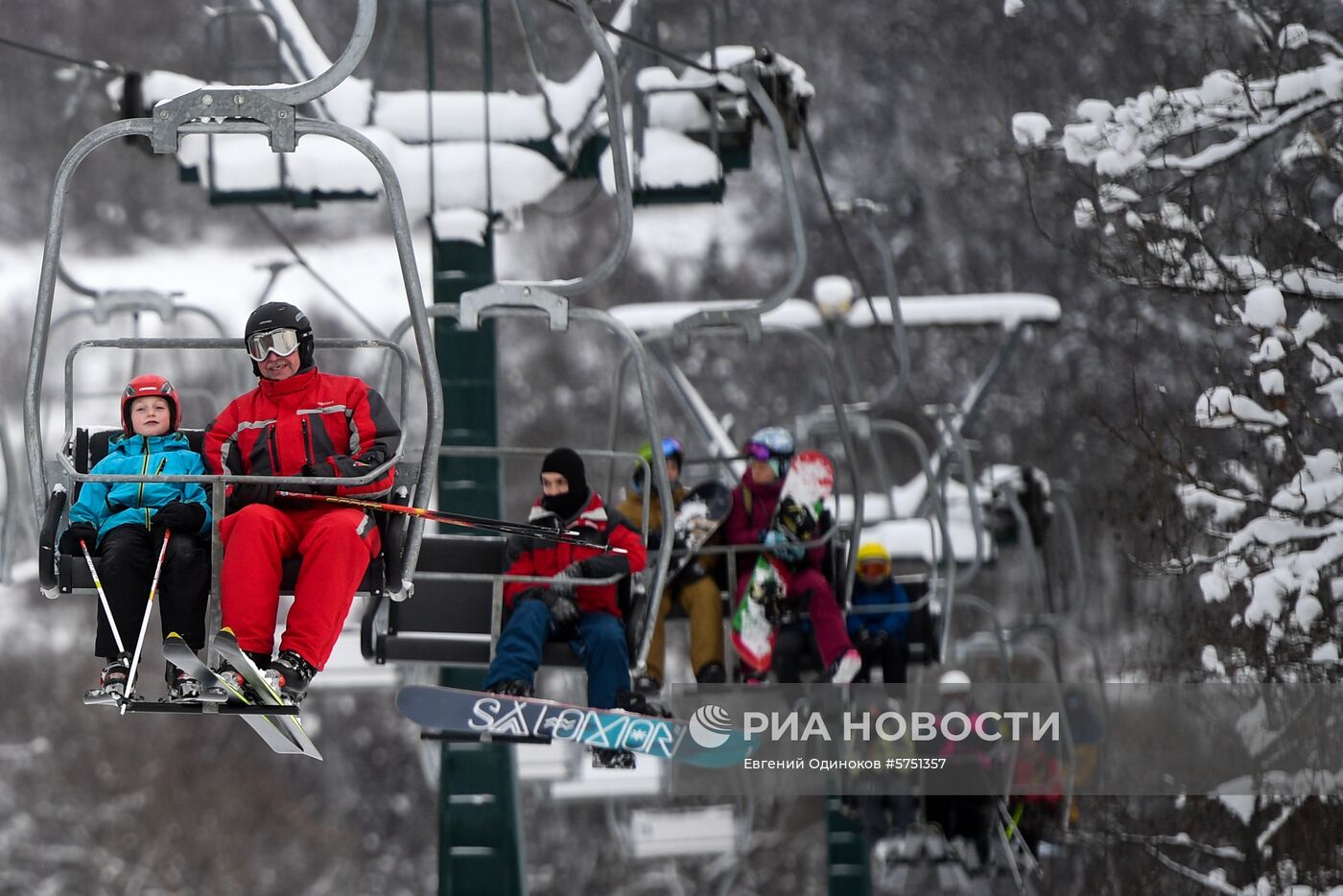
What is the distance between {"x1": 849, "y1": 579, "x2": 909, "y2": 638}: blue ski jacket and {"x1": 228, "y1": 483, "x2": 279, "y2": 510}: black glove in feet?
13.1

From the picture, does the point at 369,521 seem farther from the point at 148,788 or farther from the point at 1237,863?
the point at 148,788

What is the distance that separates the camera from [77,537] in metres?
5.25

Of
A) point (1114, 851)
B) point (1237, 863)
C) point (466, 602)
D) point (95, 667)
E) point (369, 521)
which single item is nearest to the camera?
point (369, 521)

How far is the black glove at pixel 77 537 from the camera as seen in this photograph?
17.2 ft

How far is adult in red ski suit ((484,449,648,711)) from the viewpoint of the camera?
6.39 meters

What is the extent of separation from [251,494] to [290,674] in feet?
1.76

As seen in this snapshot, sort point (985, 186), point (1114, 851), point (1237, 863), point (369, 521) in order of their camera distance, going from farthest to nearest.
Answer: point (985, 186), point (1114, 851), point (1237, 863), point (369, 521)

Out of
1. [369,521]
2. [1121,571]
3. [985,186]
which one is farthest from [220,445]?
[985,186]

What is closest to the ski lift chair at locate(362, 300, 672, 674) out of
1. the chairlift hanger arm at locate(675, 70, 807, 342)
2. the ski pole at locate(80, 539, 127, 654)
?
the chairlift hanger arm at locate(675, 70, 807, 342)

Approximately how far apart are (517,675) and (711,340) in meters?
16.3

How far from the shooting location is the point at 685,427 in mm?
22094

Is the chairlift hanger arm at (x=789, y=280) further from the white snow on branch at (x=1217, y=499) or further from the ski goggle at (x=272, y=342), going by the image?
the ski goggle at (x=272, y=342)

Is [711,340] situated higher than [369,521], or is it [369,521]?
[711,340]

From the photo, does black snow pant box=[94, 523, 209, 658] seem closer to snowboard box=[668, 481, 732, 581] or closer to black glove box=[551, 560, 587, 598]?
black glove box=[551, 560, 587, 598]
